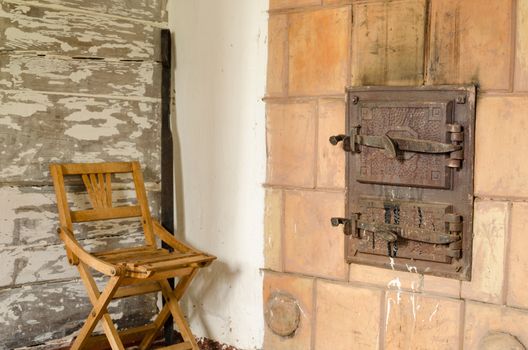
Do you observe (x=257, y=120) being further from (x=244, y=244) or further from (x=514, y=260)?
(x=514, y=260)

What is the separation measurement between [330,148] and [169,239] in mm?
761

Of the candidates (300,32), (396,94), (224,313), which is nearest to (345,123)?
(396,94)

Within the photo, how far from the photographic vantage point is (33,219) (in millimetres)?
2326

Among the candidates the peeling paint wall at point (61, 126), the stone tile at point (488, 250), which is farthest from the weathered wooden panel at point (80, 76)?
the stone tile at point (488, 250)

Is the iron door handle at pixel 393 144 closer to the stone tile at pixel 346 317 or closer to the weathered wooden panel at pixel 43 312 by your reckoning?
the stone tile at pixel 346 317

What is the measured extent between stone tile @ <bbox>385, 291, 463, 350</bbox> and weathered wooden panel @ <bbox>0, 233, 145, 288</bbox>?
47.4 inches

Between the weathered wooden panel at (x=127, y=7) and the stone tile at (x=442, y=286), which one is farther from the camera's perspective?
the weathered wooden panel at (x=127, y=7)

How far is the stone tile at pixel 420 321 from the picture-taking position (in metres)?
1.99

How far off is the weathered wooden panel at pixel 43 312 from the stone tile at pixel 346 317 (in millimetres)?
883

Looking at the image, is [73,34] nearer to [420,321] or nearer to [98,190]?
[98,190]

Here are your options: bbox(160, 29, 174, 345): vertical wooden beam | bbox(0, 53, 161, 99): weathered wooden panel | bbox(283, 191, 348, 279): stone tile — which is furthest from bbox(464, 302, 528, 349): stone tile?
bbox(0, 53, 161, 99): weathered wooden panel

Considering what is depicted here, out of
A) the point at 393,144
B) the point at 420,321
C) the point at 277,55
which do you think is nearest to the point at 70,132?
the point at 277,55

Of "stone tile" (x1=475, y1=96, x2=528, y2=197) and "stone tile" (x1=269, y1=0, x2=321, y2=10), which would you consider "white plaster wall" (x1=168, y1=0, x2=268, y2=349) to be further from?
"stone tile" (x1=475, y1=96, x2=528, y2=197)

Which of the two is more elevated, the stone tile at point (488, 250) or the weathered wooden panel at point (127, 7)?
the weathered wooden panel at point (127, 7)
